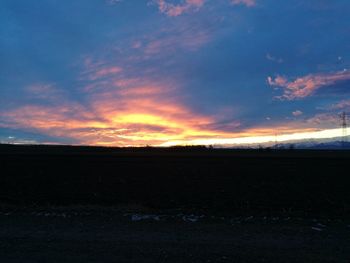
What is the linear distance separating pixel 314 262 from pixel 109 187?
19299 millimetres

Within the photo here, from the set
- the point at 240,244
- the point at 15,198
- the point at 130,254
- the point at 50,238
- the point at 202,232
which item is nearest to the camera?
the point at 130,254

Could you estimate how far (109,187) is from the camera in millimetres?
25875

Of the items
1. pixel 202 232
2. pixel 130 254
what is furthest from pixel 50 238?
pixel 202 232

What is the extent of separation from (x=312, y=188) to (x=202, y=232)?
16828 mm

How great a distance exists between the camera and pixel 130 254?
8.40m

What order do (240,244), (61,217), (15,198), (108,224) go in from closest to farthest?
(240,244) < (108,224) < (61,217) < (15,198)

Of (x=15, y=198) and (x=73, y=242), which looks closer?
(x=73, y=242)

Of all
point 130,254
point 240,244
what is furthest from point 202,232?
point 130,254

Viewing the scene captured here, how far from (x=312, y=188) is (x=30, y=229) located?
19058mm

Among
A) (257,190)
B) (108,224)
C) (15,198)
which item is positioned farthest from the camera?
(257,190)

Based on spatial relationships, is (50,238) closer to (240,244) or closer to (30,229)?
(30,229)

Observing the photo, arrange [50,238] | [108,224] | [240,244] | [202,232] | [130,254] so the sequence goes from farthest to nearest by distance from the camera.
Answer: [108,224]
[202,232]
[50,238]
[240,244]
[130,254]

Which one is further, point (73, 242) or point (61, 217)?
point (61, 217)

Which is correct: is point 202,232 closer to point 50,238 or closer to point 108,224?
point 108,224
